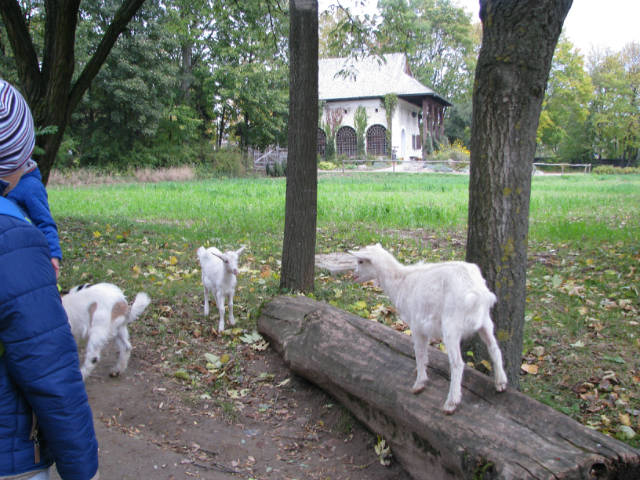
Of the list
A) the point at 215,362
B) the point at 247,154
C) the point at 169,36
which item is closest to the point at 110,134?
the point at 169,36

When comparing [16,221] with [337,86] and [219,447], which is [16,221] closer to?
[219,447]

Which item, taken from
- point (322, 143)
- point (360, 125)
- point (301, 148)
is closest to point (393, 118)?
point (360, 125)

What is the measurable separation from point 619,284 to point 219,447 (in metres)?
5.92

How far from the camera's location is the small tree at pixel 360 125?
51.8 meters

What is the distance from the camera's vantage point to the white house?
170ft

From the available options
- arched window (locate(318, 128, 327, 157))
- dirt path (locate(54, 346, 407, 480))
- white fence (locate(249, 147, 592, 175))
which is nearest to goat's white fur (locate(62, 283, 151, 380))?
dirt path (locate(54, 346, 407, 480))

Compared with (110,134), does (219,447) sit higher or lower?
lower

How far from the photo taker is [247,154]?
1625 inches

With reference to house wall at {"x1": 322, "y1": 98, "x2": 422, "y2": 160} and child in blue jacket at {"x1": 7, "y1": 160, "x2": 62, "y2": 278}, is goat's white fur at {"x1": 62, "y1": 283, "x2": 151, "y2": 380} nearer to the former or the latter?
child in blue jacket at {"x1": 7, "y1": 160, "x2": 62, "y2": 278}

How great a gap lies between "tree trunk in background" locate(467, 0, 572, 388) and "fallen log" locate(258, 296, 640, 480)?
27.8 inches

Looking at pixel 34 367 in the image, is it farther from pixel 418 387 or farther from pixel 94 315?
pixel 94 315

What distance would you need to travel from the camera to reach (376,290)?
7691 millimetres

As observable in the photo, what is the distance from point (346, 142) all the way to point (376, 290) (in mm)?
48058

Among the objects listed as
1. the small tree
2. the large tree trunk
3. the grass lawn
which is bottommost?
the grass lawn
